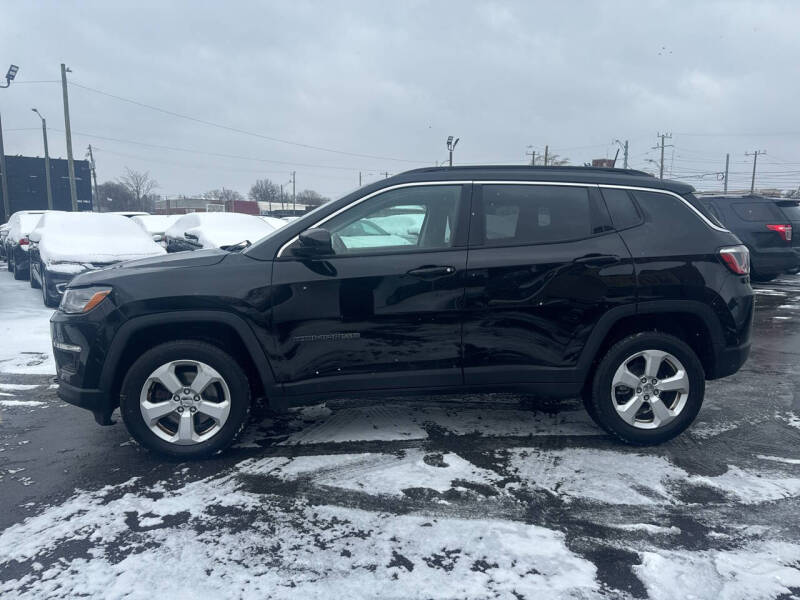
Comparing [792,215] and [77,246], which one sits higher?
[792,215]

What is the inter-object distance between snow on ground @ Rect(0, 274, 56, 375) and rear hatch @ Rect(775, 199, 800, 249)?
41.0 ft

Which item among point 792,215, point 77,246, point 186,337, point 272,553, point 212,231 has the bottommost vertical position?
point 272,553

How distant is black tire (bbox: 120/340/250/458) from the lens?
3.56m

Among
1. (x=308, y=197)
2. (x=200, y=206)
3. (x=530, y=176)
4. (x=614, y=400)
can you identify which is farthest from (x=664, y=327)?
(x=308, y=197)

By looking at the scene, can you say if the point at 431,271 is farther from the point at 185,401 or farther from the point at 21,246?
the point at 21,246

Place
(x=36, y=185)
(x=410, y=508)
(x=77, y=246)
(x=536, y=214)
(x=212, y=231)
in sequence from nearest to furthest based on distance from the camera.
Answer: (x=410, y=508) < (x=536, y=214) < (x=77, y=246) < (x=212, y=231) < (x=36, y=185)

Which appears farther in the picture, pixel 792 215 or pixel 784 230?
pixel 792 215

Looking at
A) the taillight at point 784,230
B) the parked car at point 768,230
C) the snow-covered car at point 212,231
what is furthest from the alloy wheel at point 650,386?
the snow-covered car at point 212,231

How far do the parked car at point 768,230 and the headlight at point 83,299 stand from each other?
451 inches

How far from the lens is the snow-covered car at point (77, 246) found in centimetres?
915

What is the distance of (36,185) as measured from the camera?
43969 mm

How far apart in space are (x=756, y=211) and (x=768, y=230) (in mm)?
450

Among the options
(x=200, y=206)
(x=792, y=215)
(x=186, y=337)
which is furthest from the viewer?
(x=200, y=206)

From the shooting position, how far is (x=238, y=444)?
399 centimetres
